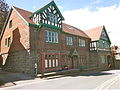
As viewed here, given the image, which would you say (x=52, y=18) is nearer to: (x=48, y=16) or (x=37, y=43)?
(x=48, y=16)

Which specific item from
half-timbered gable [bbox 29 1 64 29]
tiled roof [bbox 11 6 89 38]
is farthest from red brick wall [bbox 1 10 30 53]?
half-timbered gable [bbox 29 1 64 29]

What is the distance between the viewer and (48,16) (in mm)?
20906

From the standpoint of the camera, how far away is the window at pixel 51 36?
20847mm

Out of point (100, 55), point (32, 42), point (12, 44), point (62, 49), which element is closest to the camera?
point (32, 42)

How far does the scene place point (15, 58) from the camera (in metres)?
21.1

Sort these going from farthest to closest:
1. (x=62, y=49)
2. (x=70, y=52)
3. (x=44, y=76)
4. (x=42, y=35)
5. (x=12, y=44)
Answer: (x=70, y=52) < (x=62, y=49) < (x=12, y=44) < (x=42, y=35) < (x=44, y=76)

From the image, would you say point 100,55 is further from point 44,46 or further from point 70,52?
point 44,46

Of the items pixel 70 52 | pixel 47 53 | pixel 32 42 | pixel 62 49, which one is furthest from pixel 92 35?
pixel 32 42

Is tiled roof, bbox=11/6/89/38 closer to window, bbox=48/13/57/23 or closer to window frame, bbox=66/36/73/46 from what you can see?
window frame, bbox=66/36/73/46

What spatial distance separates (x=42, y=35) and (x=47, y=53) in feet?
10.1

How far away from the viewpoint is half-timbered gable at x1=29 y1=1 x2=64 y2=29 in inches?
773

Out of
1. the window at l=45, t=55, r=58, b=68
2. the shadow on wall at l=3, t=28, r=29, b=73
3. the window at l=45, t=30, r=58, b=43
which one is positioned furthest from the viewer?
the window at l=45, t=30, r=58, b=43

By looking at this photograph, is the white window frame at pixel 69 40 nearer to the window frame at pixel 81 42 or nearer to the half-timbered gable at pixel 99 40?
the window frame at pixel 81 42

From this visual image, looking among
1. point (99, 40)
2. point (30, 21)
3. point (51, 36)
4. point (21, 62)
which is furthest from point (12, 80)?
point (99, 40)
